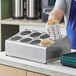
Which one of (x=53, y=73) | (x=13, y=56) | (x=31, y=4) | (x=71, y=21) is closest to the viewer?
(x=53, y=73)

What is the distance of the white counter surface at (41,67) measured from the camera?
1.45 metres

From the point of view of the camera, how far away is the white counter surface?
4.76 feet

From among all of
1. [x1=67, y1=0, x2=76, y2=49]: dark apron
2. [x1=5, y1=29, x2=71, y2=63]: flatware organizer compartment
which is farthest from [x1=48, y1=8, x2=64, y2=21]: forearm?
[x1=5, y1=29, x2=71, y2=63]: flatware organizer compartment

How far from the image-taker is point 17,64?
1589mm

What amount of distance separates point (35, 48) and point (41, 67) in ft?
0.43

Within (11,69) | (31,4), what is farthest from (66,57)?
(31,4)

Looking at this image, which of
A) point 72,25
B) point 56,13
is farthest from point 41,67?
point 72,25

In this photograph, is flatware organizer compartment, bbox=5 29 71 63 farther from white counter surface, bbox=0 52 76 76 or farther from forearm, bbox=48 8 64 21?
forearm, bbox=48 8 64 21

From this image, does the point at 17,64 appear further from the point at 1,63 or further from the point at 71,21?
the point at 71,21

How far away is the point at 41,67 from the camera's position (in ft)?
4.95

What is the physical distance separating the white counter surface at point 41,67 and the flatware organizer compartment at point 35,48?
36 millimetres

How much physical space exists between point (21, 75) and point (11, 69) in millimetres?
77

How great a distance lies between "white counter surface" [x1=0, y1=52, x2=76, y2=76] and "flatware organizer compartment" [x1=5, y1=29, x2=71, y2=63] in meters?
0.04

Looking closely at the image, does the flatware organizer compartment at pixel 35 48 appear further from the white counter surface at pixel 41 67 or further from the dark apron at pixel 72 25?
the dark apron at pixel 72 25
